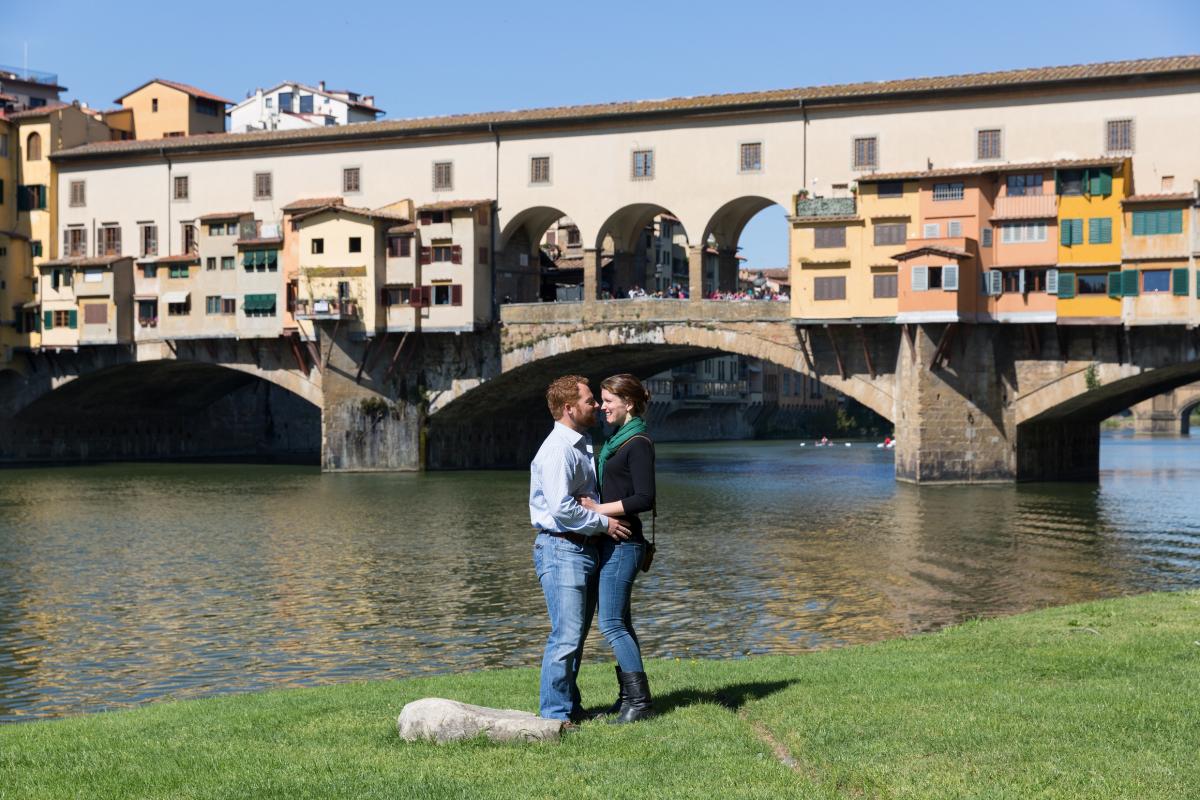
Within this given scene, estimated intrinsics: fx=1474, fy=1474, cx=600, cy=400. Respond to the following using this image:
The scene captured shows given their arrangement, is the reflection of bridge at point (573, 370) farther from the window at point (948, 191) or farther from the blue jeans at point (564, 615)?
the blue jeans at point (564, 615)

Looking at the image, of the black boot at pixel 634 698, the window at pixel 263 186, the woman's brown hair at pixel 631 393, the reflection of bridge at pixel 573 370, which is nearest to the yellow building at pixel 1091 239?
the reflection of bridge at pixel 573 370

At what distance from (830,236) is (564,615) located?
4615 cm

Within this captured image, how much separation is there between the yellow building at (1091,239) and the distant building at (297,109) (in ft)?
180

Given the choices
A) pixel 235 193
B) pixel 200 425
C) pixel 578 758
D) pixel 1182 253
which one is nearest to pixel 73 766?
pixel 578 758

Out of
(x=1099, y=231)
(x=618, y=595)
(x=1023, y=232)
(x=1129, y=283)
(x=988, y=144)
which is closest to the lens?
(x=618, y=595)

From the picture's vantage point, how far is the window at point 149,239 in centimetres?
7212


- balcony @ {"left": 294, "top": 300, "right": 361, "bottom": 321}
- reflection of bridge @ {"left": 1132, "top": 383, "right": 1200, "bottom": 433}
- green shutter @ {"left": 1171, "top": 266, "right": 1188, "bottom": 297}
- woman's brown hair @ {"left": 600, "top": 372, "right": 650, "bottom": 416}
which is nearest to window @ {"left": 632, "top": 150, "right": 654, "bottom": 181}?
balcony @ {"left": 294, "top": 300, "right": 361, "bottom": 321}

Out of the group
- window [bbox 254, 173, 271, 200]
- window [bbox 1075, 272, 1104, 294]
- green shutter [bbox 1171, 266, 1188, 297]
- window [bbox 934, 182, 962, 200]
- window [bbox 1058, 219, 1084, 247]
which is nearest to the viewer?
green shutter [bbox 1171, 266, 1188, 297]

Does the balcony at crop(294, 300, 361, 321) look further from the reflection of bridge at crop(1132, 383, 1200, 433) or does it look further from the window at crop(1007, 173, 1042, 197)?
the reflection of bridge at crop(1132, 383, 1200, 433)

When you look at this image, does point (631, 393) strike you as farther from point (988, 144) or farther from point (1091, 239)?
point (988, 144)

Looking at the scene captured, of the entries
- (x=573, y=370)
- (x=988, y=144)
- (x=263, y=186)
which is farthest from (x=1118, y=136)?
(x=263, y=186)

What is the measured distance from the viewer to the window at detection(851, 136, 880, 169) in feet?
184

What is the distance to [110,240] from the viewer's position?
7294cm

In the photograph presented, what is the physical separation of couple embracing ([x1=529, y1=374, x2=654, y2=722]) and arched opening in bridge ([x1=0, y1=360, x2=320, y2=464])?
2540 inches
